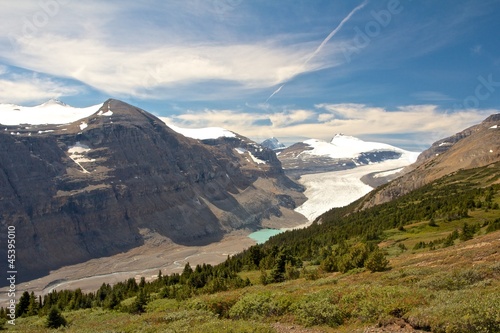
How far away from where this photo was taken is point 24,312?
5059 centimetres

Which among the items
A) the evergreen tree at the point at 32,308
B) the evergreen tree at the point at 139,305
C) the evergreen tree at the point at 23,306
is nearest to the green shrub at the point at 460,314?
the evergreen tree at the point at 139,305

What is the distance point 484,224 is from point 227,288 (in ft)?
109

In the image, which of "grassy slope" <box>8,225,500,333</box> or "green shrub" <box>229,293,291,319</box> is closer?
"grassy slope" <box>8,225,500,333</box>

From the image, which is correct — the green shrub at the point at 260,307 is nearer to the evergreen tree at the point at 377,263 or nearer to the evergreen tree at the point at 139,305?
the evergreen tree at the point at 377,263

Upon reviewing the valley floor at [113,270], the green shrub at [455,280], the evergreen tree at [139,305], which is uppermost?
the green shrub at [455,280]

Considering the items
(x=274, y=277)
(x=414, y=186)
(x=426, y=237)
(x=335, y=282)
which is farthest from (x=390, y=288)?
(x=414, y=186)

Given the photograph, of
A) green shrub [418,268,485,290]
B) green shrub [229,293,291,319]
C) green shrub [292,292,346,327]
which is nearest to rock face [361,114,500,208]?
green shrub [418,268,485,290]

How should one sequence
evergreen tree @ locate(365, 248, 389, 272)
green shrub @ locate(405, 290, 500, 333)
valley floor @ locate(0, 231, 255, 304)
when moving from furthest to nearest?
valley floor @ locate(0, 231, 255, 304)
evergreen tree @ locate(365, 248, 389, 272)
green shrub @ locate(405, 290, 500, 333)

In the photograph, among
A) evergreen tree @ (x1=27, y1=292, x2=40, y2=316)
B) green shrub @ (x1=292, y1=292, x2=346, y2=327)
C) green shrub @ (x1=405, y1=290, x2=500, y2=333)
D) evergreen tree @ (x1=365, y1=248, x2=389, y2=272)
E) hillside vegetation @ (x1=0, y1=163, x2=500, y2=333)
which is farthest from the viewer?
evergreen tree @ (x1=27, y1=292, x2=40, y2=316)

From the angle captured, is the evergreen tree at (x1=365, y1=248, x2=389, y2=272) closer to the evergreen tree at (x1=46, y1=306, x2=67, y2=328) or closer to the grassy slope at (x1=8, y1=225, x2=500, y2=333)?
the grassy slope at (x1=8, y1=225, x2=500, y2=333)

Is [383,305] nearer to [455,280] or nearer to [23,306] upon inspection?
[455,280]

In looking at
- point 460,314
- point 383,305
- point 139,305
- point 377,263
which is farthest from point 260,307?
point 139,305

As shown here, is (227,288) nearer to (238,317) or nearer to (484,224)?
(238,317)

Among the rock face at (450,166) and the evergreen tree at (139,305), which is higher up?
the rock face at (450,166)
